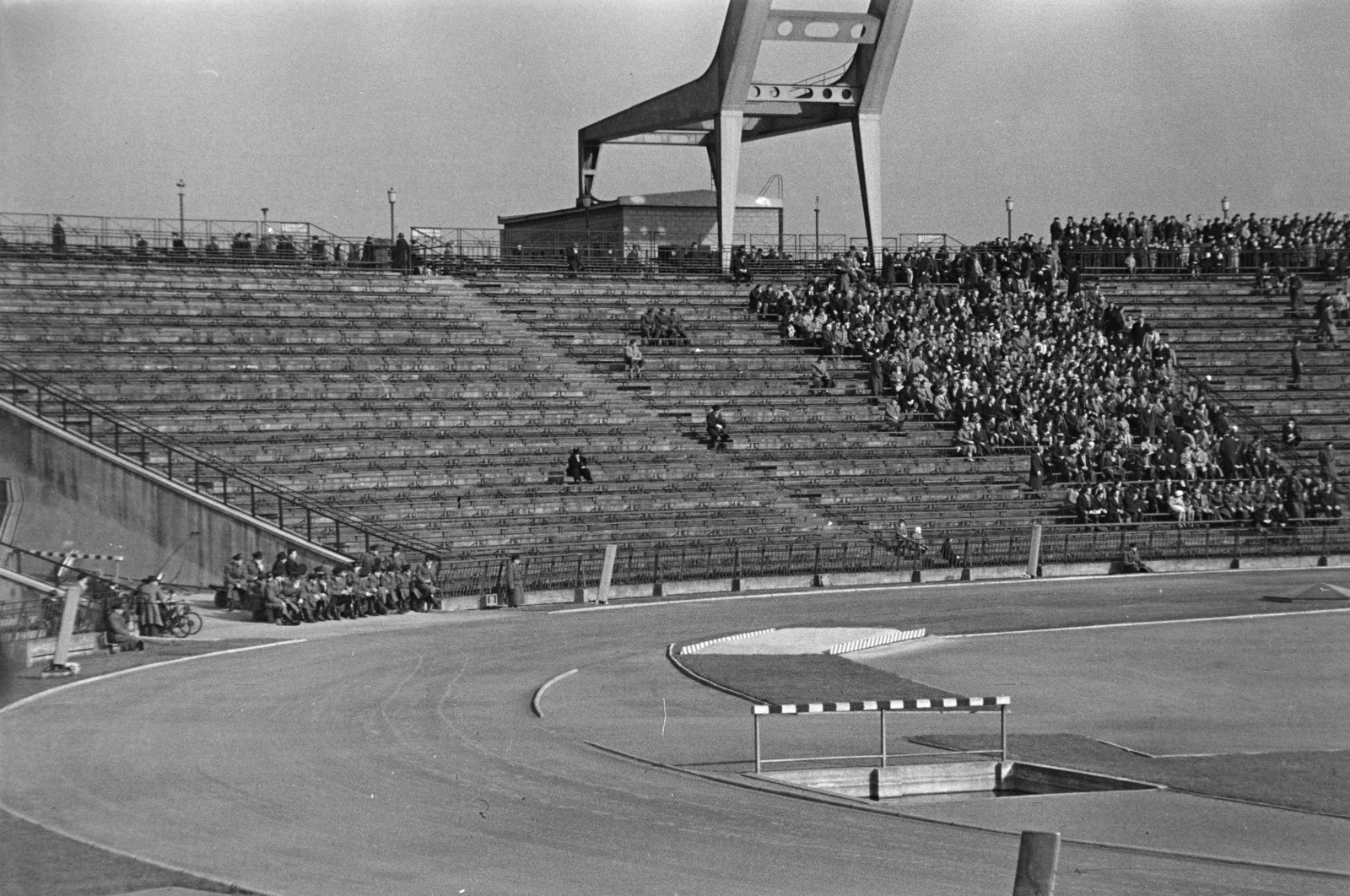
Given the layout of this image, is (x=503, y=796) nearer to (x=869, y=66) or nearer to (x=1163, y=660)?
(x=1163, y=660)

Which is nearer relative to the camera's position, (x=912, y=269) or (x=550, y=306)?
(x=550, y=306)

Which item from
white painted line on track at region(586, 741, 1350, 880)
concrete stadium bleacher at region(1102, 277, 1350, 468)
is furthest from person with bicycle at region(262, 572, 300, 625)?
concrete stadium bleacher at region(1102, 277, 1350, 468)

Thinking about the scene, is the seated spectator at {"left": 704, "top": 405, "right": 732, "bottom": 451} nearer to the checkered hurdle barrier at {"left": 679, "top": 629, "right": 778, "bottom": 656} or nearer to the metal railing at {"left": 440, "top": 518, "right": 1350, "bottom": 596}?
the metal railing at {"left": 440, "top": 518, "right": 1350, "bottom": 596}

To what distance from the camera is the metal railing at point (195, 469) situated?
120 feet

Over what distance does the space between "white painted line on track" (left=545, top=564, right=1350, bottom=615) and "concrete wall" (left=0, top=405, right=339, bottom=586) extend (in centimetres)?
681

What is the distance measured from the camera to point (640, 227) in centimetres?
6050

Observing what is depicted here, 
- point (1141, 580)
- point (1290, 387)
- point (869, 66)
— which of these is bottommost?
point (1141, 580)

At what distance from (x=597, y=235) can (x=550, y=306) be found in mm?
9498

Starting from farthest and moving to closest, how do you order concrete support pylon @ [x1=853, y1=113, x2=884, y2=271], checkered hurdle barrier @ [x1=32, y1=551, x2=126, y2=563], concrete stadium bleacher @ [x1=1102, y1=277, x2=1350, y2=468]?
concrete support pylon @ [x1=853, y1=113, x2=884, y2=271] → concrete stadium bleacher @ [x1=1102, y1=277, x2=1350, y2=468] → checkered hurdle barrier @ [x1=32, y1=551, x2=126, y2=563]

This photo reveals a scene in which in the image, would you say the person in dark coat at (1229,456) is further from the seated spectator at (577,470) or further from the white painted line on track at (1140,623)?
the seated spectator at (577,470)

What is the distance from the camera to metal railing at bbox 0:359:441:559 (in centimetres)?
3647

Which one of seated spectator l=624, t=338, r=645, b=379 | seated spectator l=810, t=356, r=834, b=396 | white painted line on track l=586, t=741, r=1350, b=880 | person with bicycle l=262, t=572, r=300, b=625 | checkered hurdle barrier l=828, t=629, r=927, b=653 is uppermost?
seated spectator l=624, t=338, r=645, b=379

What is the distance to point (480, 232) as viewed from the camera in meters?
54.1

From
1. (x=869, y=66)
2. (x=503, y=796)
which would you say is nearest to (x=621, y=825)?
(x=503, y=796)
